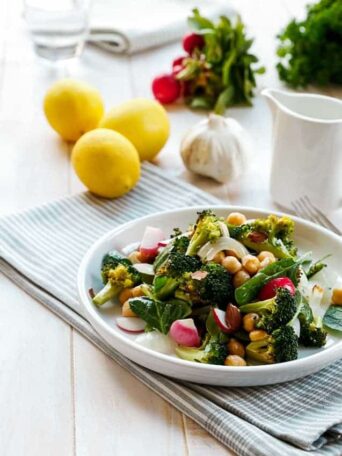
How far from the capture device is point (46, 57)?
279 centimetres

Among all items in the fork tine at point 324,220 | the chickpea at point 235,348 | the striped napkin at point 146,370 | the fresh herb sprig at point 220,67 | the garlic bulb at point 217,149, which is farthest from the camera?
the fresh herb sprig at point 220,67

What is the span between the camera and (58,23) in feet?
8.68

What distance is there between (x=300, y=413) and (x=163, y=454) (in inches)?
8.8

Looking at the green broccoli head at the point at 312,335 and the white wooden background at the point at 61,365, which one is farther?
the green broccoli head at the point at 312,335

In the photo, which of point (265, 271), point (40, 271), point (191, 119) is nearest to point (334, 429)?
point (265, 271)

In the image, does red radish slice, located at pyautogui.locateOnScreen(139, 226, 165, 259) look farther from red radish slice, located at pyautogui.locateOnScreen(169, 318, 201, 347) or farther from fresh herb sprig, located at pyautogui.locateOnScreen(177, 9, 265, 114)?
fresh herb sprig, located at pyautogui.locateOnScreen(177, 9, 265, 114)

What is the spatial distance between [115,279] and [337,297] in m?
0.40

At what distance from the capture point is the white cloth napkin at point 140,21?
289cm

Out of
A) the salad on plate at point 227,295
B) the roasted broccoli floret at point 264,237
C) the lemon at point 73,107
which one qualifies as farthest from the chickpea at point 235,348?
the lemon at point 73,107

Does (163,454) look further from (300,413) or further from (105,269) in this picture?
(105,269)

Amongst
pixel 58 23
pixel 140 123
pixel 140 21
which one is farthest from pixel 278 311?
pixel 140 21

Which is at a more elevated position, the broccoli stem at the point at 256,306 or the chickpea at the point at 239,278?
the chickpea at the point at 239,278

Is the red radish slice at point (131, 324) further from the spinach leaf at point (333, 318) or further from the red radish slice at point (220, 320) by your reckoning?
the spinach leaf at point (333, 318)

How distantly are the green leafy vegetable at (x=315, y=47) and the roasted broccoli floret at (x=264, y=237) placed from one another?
3.89 ft
